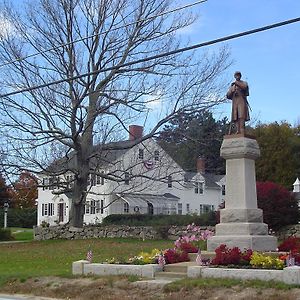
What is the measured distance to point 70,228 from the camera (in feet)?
125

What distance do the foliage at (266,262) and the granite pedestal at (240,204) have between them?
2644mm

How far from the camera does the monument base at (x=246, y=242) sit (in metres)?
16.9

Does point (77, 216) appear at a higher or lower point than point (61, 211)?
lower

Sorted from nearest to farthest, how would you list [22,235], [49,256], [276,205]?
[49,256] < [276,205] < [22,235]

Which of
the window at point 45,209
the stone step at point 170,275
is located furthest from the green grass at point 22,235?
the stone step at point 170,275

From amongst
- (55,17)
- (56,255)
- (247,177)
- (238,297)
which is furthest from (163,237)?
(238,297)

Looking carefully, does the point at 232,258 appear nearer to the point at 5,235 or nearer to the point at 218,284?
the point at 218,284

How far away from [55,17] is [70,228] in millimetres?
12593

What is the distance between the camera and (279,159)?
64062mm

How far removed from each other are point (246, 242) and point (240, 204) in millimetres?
1220

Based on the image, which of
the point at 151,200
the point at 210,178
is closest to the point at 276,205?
the point at 151,200

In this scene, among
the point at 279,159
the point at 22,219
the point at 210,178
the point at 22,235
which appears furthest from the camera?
the point at 22,219

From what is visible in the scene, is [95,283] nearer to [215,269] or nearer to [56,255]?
[215,269]

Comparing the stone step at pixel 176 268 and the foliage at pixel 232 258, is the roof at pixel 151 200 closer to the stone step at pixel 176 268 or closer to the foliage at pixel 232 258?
the stone step at pixel 176 268
